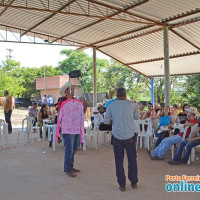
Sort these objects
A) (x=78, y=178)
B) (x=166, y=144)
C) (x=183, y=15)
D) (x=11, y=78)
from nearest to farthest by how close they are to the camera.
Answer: (x=78, y=178) → (x=166, y=144) → (x=183, y=15) → (x=11, y=78)

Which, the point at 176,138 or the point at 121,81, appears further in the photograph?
the point at 121,81

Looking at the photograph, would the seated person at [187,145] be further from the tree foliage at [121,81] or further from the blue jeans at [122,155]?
the tree foliage at [121,81]

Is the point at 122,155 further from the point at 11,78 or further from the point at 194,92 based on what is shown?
the point at 11,78

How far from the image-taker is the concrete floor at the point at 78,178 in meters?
3.37

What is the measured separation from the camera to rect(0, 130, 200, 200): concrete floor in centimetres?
337

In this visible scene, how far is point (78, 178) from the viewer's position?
411cm

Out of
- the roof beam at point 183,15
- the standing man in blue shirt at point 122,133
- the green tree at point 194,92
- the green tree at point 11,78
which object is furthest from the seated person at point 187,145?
the green tree at point 11,78

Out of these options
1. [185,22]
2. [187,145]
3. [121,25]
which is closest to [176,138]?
[187,145]

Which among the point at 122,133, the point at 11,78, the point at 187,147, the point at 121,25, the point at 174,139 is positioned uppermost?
the point at 11,78

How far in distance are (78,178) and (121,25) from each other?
7.74m

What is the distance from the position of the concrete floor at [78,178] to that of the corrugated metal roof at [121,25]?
15.6ft

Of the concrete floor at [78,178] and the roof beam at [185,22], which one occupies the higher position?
the roof beam at [185,22]

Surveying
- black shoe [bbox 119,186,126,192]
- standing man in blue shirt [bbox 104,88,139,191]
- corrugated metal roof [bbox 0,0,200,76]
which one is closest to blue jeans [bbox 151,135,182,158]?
standing man in blue shirt [bbox 104,88,139,191]

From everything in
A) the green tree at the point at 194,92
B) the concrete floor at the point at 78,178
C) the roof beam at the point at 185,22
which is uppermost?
the roof beam at the point at 185,22
